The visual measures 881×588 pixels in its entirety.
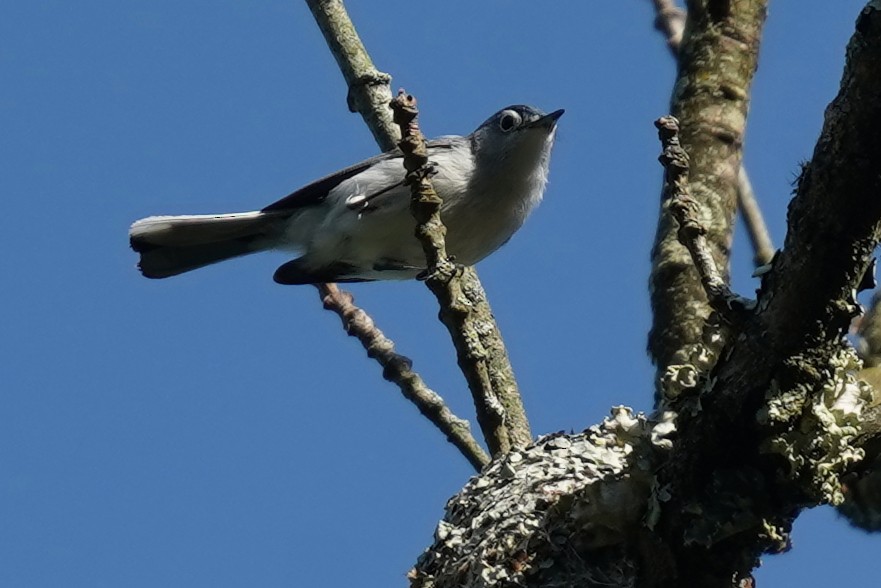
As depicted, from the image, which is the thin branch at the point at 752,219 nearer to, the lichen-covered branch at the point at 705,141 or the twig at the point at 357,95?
the lichen-covered branch at the point at 705,141

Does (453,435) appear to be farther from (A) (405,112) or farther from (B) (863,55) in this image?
(B) (863,55)

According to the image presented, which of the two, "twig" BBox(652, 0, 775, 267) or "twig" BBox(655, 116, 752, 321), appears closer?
"twig" BBox(655, 116, 752, 321)

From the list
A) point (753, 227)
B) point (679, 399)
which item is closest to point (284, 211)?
point (753, 227)

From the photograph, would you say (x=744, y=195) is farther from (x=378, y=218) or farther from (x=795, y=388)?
(x=795, y=388)

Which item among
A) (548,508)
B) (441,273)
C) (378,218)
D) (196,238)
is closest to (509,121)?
(378,218)

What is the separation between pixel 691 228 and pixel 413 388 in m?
1.57

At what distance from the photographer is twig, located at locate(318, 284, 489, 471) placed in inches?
154

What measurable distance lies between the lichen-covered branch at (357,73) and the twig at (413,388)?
0.79 m

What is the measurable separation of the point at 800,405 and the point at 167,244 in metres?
3.84

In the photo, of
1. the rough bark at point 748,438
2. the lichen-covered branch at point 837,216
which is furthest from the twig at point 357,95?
the lichen-covered branch at point 837,216

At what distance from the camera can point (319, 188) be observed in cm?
551

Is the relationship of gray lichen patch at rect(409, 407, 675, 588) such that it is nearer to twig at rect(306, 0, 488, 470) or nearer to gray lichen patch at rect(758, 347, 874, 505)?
gray lichen patch at rect(758, 347, 874, 505)

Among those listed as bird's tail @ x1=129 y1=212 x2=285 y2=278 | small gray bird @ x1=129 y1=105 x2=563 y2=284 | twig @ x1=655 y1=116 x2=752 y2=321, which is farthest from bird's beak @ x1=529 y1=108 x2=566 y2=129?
twig @ x1=655 y1=116 x2=752 y2=321

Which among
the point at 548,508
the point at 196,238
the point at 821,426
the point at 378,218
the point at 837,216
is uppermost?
the point at 196,238
